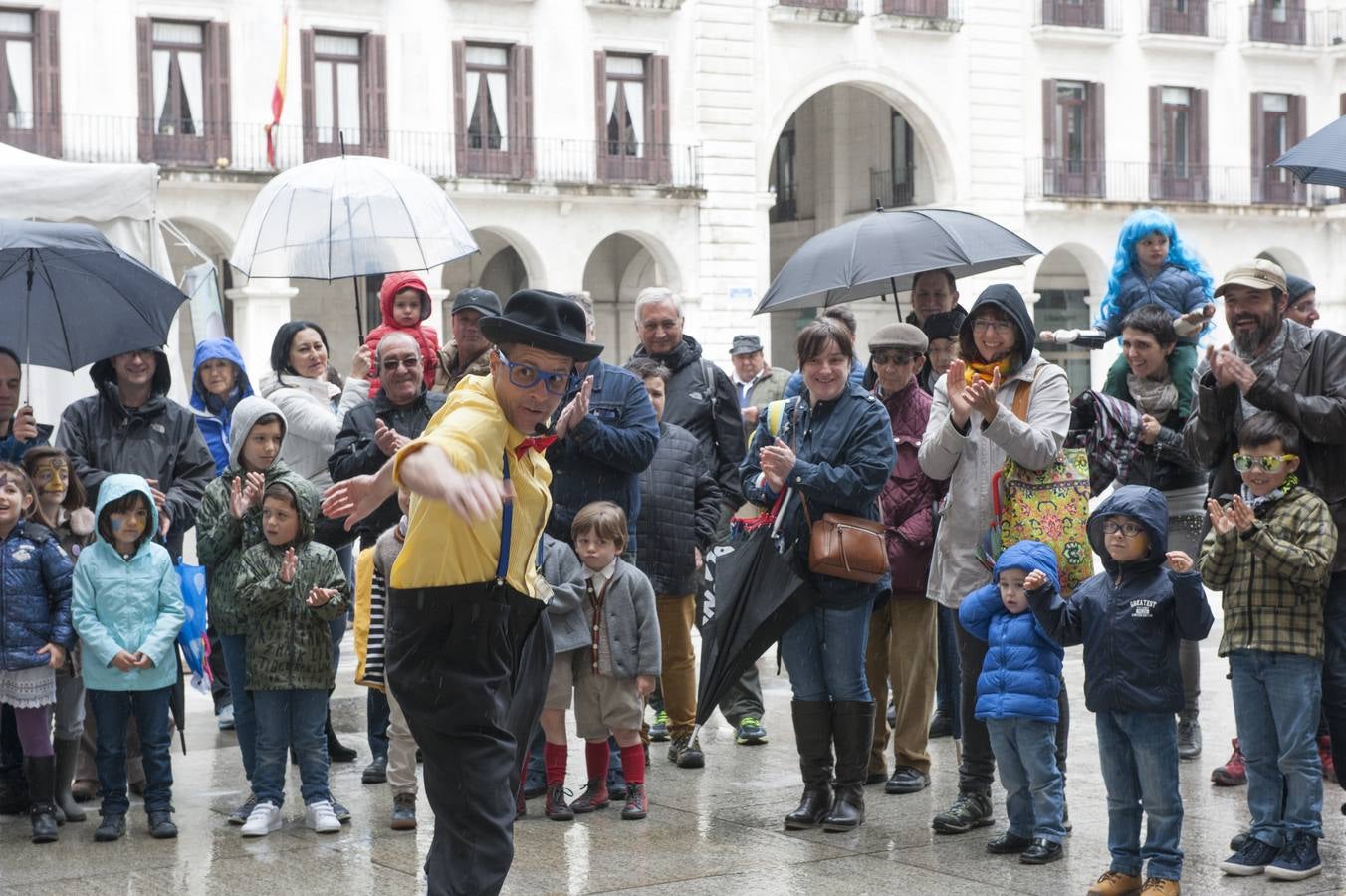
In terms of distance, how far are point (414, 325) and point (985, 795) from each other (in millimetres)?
3698

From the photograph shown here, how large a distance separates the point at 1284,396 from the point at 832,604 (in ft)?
6.16

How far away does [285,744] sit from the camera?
24.5 feet

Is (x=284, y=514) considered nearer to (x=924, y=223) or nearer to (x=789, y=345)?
(x=924, y=223)

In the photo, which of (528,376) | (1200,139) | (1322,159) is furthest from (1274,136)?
(528,376)

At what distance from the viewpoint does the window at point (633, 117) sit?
34.0m

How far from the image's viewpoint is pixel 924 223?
8.51 m

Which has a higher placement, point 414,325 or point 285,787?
point 414,325

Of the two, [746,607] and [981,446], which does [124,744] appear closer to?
[746,607]

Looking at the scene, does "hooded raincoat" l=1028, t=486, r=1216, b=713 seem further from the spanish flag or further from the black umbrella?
the spanish flag

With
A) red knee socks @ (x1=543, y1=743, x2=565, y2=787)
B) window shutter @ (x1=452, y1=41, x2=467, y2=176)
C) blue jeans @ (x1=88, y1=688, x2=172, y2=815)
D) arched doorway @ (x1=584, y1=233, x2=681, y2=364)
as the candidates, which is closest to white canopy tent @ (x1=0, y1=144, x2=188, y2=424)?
blue jeans @ (x1=88, y1=688, x2=172, y2=815)

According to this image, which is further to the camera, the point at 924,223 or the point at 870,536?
the point at 924,223

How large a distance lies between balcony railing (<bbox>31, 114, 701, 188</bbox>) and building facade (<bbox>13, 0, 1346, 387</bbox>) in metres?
0.05

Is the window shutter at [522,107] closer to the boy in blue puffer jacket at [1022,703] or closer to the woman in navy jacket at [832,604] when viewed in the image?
the woman in navy jacket at [832,604]

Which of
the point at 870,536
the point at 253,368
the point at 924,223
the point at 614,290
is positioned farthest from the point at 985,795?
the point at 614,290
